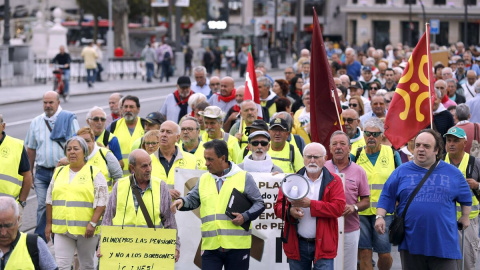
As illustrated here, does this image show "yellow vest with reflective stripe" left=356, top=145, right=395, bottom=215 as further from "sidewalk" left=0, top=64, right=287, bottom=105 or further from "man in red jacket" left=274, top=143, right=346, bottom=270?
"sidewalk" left=0, top=64, right=287, bottom=105

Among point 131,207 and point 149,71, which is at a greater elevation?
point 149,71

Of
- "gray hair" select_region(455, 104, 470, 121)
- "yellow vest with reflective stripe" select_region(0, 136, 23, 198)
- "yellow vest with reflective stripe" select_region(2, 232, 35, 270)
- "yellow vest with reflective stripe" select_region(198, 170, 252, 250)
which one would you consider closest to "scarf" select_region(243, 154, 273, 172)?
"yellow vest with reflective stripe" select_region(198, 170, 252, 250)

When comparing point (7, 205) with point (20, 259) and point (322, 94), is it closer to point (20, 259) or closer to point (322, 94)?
point (20, 259)

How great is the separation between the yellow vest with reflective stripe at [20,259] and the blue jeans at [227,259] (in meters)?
2.09

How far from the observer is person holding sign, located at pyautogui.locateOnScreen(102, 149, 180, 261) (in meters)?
7.72

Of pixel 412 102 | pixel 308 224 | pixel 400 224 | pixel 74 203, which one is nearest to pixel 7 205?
pixel 74 203

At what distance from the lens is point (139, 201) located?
772cm

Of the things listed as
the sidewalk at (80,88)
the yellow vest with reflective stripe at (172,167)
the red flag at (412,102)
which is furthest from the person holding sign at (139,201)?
the sidewalk at (80,88)

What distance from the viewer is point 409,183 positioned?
25.2 ft

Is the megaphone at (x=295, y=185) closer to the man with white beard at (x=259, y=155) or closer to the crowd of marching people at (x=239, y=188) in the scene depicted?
the crowd of marching people at (x=239, y=188)

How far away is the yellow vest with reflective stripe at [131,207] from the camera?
7.73 metres

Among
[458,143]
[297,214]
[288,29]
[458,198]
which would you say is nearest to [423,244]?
[458,198]

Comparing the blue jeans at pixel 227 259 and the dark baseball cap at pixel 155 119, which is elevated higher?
the dark baseball cap at pixel 155 119

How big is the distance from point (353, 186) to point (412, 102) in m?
2.15
